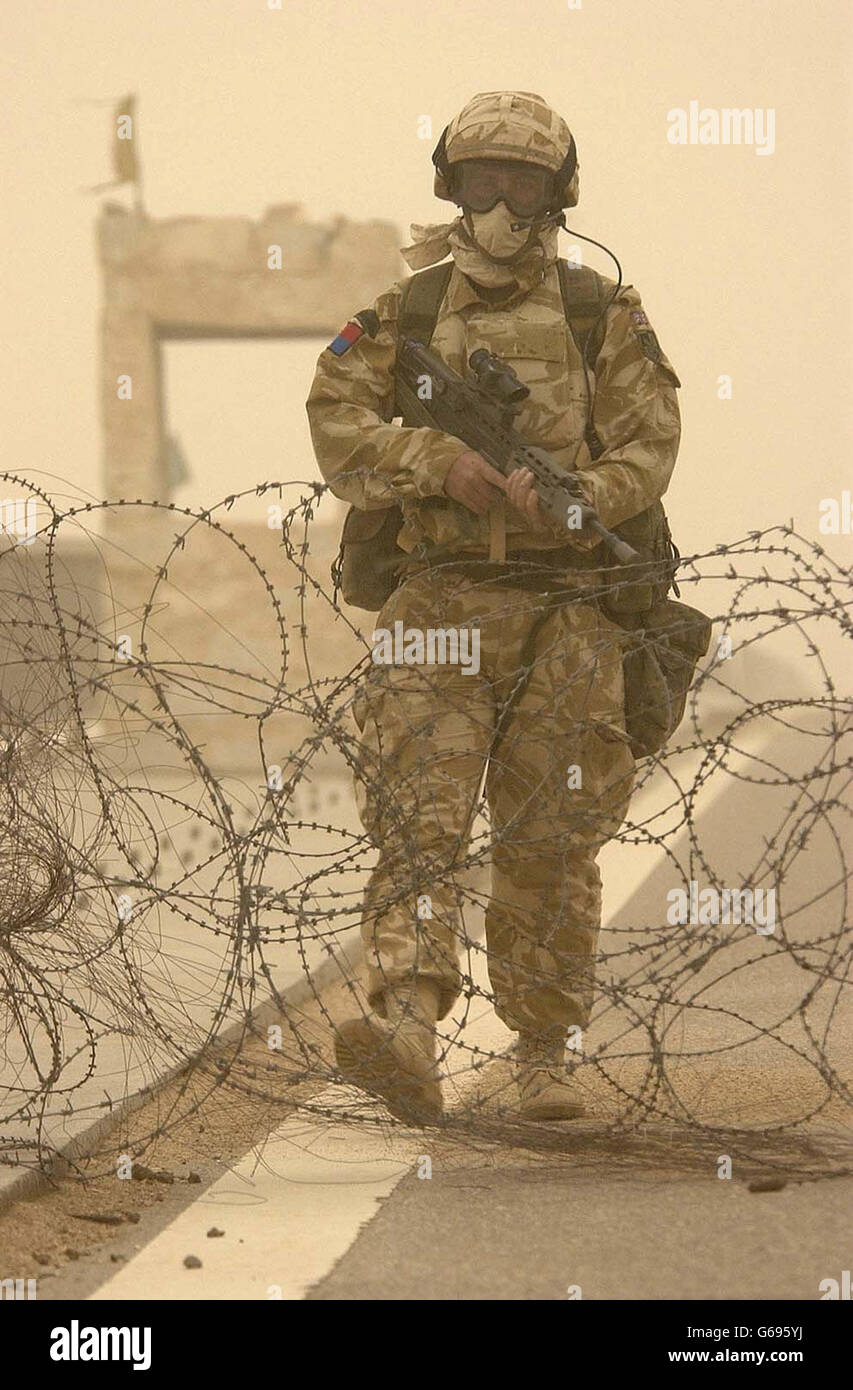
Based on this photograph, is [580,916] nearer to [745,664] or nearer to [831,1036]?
[831,1036]

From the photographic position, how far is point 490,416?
15.6 feet

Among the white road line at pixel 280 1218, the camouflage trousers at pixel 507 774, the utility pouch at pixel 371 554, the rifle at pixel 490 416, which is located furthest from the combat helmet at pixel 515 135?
the white road line at pixel 280 1218

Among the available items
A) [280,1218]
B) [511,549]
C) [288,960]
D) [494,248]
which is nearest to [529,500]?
[511,549]

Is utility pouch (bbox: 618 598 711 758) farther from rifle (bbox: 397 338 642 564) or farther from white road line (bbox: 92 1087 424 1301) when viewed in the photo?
white road line (bbox: 92 1087 424 1301)

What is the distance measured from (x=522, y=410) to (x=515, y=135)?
61cm

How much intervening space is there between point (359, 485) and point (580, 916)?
1.11 m

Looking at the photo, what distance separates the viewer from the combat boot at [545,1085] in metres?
4.64

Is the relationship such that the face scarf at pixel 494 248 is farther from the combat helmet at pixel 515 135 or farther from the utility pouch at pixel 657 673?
the utility pouch at pixel 657 673

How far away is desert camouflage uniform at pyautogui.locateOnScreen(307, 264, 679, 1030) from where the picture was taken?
185 inches

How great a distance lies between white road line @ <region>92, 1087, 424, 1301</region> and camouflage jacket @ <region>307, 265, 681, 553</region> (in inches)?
52.8

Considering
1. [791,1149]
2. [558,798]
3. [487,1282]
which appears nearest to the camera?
[487,1282]

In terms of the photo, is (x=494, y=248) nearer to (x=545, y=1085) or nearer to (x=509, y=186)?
(x=509, y=186)

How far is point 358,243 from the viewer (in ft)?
51.6
